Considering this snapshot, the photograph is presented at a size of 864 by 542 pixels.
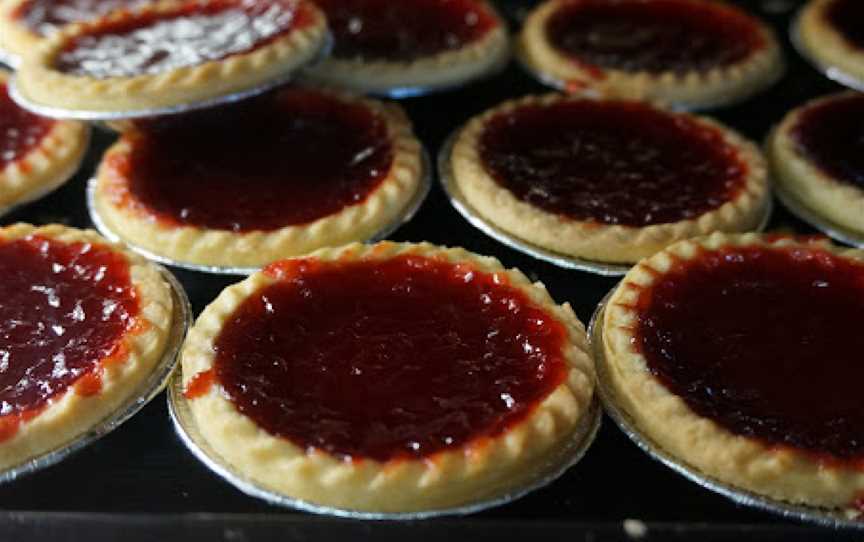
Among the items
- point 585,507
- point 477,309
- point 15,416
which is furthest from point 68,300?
point 585,507

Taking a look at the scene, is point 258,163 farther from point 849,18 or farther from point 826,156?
point 849,18

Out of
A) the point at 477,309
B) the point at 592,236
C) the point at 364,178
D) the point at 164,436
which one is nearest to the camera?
the point at 164,436

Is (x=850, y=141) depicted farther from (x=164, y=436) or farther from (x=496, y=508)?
(x=164, y=436)

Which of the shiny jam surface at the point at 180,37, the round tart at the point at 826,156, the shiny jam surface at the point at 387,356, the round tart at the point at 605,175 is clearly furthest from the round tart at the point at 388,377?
the round tart at the point at 826,156

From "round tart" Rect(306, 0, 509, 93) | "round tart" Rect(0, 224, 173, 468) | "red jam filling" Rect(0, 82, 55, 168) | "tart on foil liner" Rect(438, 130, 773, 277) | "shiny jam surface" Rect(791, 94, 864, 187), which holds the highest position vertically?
"red jam filling" Rect(0, 82, 55, 168)

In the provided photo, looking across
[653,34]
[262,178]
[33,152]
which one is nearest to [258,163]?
[262,178]

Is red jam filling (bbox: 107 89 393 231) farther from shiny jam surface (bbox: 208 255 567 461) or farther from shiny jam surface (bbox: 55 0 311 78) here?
shiny jam surface (bbox: 208 255 567 461)

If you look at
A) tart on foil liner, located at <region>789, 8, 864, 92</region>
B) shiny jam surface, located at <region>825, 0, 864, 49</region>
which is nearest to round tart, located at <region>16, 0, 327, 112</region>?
tart on foil liner, located at <region>789, 8, 864, 92</region>
